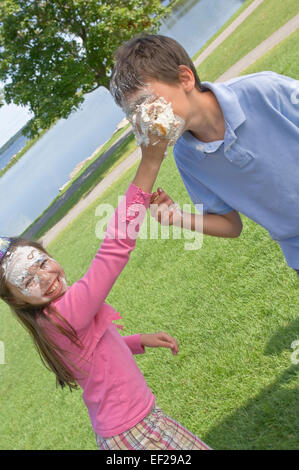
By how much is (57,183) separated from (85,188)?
806 cm

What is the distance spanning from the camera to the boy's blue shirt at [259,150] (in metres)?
1.95

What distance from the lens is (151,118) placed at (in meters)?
1.73

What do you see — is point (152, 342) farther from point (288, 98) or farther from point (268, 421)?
point (288, 98)

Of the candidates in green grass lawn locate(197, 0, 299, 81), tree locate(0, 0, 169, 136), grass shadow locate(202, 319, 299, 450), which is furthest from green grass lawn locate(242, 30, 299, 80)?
tree locate(0, 0, 169, 136)

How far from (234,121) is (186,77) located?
0.88 feet

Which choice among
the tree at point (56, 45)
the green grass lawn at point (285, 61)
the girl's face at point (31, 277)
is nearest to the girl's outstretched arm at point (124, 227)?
the girl's face at point (31, 277)

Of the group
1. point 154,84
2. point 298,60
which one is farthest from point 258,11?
point 154,84

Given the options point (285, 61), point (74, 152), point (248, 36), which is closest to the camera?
point (285, 61)

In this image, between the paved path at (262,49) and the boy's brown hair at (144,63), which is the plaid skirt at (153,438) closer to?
the boy's brown hair at (144,63)

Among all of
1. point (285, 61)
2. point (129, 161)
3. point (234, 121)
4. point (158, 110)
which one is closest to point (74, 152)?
point (129, 161)

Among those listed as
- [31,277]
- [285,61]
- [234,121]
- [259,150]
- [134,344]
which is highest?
[31,277]

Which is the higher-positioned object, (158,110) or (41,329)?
(158,110)

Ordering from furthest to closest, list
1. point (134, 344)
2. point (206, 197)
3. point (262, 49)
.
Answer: point (262, 49)
point (134, 344)
point (206, 197)

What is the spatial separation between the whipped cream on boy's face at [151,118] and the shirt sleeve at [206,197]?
480 millimetres
